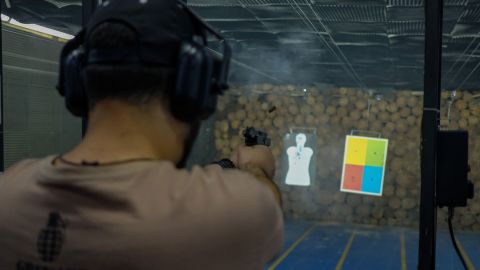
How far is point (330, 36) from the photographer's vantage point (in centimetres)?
481

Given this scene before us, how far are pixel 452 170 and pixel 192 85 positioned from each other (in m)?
1.06

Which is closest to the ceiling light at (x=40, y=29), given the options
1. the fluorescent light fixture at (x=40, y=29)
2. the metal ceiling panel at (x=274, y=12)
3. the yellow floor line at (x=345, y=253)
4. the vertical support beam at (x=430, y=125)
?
the fluorescent light fixture at (x=40, y=29)

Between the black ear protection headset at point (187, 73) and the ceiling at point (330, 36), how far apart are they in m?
3.17

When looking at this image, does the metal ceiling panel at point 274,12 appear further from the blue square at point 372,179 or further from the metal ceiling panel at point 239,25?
the blue square at point 372,179

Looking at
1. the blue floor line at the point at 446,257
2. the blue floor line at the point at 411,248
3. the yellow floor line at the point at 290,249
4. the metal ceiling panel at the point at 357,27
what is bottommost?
the yellow floor line at the point at 290,249

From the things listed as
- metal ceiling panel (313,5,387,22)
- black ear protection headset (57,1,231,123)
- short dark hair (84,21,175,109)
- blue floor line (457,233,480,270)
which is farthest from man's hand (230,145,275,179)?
blue floor line (457,233,480,270)

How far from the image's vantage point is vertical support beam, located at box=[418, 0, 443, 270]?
58.0 inches

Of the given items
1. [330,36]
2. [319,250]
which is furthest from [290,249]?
[330,36]

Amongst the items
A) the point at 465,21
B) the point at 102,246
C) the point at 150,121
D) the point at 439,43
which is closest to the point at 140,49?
the point at 150,121

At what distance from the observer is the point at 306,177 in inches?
270

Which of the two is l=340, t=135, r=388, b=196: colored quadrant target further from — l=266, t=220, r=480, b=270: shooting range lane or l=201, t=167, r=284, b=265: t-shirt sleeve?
l=201, t=167, r=284, b=265: t-shirt sleeve

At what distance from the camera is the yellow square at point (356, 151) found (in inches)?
258

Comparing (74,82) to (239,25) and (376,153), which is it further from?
(376,153)

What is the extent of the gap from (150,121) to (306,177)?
631 cm
